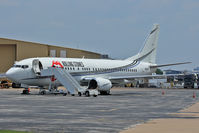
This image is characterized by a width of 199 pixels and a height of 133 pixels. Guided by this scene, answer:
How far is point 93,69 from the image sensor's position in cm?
4844

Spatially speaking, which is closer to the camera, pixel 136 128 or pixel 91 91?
pixel 136 128

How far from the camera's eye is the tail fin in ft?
188

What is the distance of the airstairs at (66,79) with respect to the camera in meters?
42.2

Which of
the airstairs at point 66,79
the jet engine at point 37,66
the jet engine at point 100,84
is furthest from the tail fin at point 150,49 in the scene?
the jet engine at point 37,66

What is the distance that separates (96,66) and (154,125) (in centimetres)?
3346

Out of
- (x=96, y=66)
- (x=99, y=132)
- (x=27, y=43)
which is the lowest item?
(x=99, y=132)

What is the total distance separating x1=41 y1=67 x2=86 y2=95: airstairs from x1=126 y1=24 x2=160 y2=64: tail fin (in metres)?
16.7

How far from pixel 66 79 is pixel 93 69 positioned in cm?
671

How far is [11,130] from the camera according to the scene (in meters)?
14.1

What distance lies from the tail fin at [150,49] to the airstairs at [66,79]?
54.7 feet

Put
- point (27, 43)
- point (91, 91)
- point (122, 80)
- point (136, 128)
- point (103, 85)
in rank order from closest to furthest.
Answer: point (136, 128), point (91, 91), point (103, 85), point (122, 80), point (27, 43)

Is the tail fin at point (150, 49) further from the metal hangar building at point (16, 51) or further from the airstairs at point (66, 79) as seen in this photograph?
the metal hangar building at point (16, 51)

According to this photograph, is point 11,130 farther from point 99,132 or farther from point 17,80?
point 17,80

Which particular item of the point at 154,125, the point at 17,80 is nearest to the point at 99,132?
the point at 154,125
